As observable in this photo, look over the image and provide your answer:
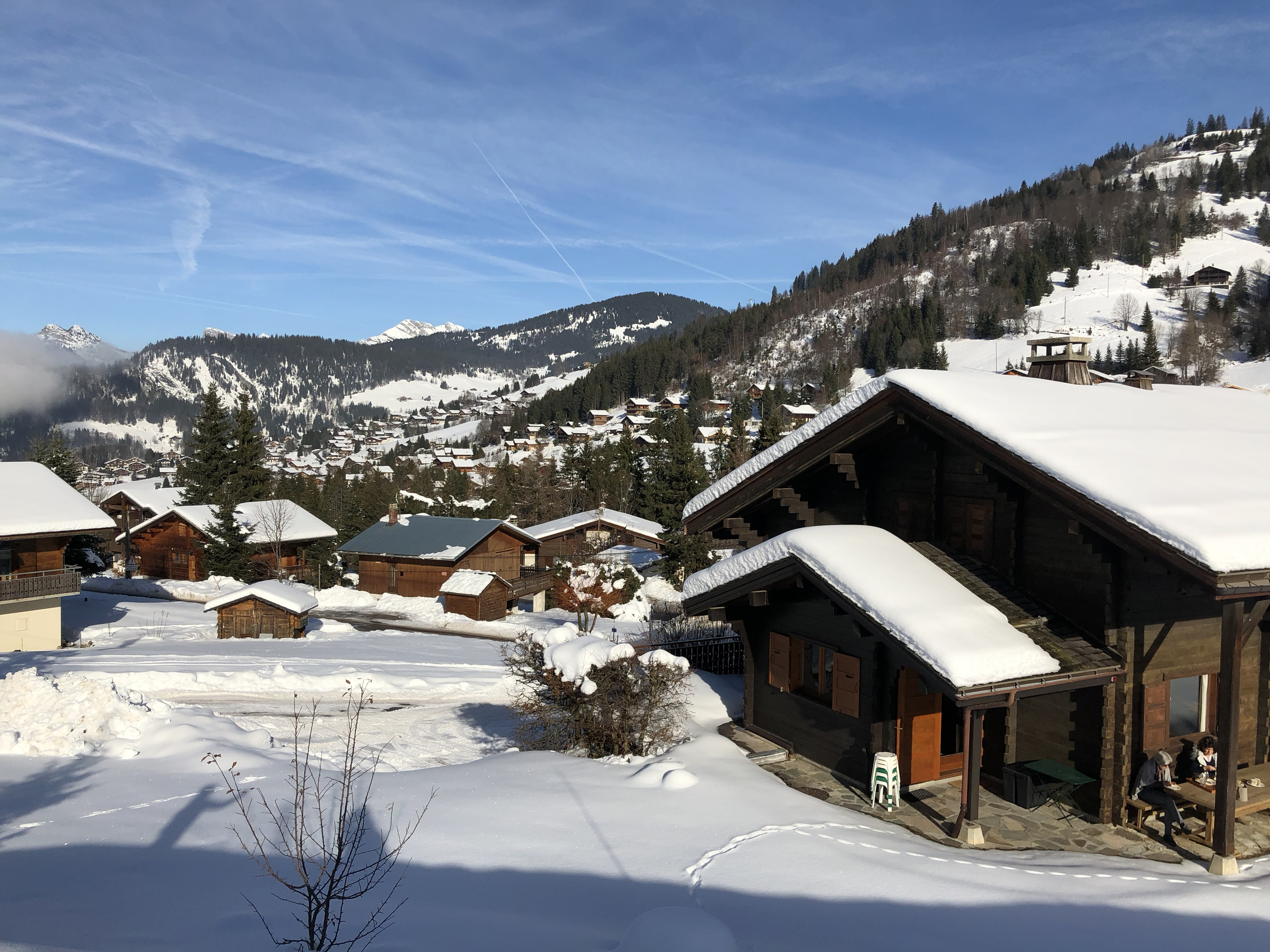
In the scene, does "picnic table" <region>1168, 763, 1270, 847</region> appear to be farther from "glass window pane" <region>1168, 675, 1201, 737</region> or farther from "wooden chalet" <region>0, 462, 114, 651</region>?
"wooden chalet" <region>0, 462, 114, 651</region>

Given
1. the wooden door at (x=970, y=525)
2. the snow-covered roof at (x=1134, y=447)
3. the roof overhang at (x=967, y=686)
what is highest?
the snow-covered roof at (x=1134, y=447)

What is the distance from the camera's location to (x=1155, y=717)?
10016 mm

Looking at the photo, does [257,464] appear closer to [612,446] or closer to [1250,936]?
[612,446]

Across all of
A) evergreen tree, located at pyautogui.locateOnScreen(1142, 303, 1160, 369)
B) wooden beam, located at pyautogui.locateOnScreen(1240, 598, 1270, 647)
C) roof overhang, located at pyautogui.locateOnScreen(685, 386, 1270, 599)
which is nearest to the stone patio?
wooden beam, located at pyautogui.locateOnScreen(1240, 598, 1270, 647)

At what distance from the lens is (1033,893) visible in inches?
291

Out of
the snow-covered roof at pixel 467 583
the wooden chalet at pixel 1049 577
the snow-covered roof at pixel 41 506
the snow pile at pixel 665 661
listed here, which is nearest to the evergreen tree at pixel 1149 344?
the snow-covered roof at pixel 467 583

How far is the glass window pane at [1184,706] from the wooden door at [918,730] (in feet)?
9.41

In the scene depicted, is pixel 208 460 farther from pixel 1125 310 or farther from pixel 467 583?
pixel 1125 310

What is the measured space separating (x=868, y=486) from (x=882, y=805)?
5.25 metres

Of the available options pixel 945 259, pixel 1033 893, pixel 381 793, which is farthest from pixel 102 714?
pixel 945 259

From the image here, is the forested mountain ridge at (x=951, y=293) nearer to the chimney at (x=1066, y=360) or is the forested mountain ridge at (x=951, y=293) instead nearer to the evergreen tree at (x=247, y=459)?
the evergreen tree at (x=247, y=459)

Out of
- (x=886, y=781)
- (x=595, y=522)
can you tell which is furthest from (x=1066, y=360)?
(x=595, y=522)

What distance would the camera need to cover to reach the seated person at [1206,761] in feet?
31.8

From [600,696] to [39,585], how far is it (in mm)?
26897
